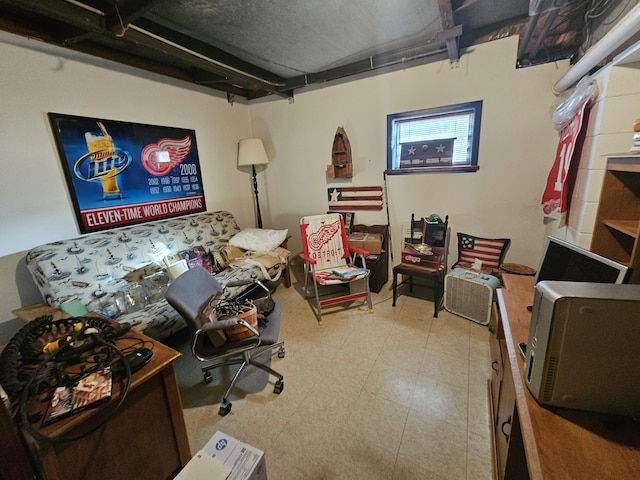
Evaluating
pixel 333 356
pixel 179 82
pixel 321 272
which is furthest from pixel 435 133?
pixel 179 82

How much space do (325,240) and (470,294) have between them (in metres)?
1.51

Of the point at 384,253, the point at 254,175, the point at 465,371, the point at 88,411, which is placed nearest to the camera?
the point at 88,411

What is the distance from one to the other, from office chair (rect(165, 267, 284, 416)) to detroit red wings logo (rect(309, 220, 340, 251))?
3.75ft

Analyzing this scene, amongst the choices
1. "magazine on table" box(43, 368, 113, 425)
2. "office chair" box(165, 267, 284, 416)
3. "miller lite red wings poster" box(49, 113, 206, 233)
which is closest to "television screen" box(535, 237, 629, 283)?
"office chair" box(165, 267, 284, 416)

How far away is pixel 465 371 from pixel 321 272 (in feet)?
4.93

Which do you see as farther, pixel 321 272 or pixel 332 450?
pixel 321 272

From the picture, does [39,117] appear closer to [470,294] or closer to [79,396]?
[79,396]

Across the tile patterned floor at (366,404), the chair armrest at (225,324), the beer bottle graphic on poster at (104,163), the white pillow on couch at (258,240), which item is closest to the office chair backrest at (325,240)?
→ the white pillow on couch at (258,240)

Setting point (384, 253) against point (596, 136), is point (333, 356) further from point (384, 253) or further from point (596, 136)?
point (596, 136)

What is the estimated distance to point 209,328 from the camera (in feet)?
4.81

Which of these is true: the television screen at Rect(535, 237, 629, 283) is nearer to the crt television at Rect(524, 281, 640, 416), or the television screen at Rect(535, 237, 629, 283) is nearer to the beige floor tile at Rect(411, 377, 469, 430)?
the crt television at Rect(524, 281, 640, 416)

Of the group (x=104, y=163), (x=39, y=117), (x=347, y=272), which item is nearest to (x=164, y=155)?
(x=104, y=163)

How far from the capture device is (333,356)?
2.13 meters

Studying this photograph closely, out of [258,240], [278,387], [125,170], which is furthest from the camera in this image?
[258,240]
